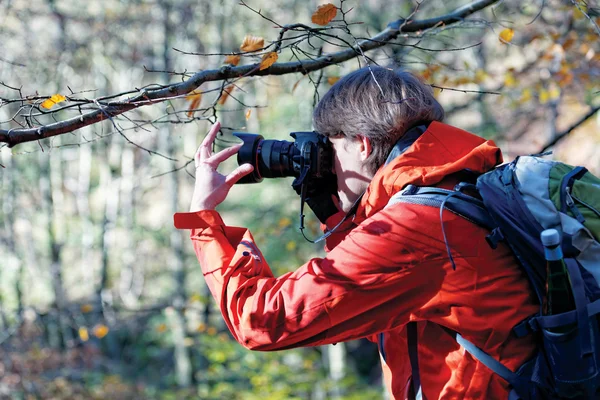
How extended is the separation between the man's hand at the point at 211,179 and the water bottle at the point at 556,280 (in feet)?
2.95

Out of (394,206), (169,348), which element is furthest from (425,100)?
(169,348)

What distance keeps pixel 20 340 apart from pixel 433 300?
7903 millimetres

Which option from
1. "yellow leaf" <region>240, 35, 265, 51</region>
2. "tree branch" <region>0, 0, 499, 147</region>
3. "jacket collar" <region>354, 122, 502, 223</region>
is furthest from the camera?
"yellow leaf" <region>240, 35, 265, 51</region>

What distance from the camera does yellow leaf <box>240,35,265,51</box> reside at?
75.9 inches

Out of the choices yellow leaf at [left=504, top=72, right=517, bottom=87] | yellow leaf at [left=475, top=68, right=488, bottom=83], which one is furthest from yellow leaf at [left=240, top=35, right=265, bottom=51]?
yellow leaf at [left=504, top=72, right=517, bottom=87]

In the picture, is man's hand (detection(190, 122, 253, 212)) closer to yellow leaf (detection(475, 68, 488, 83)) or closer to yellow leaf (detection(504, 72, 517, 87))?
yellow leaf (detection(475, 68, 488, 83))

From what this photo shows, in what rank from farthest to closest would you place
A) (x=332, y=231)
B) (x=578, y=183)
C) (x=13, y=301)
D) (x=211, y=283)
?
1. (x=13, y=301)
2. (x=332, y=231)
3. (x=211, y=283)
4. (x=578, y=183)

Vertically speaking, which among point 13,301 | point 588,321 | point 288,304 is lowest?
point 13,301

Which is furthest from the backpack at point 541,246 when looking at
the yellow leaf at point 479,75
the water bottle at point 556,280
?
the yellow leaf at point 479,75

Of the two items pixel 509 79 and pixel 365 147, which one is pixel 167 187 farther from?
pixel 365 147

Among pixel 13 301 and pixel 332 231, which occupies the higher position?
pixel 332 231

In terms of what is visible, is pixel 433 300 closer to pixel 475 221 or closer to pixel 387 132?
pixel 475 221

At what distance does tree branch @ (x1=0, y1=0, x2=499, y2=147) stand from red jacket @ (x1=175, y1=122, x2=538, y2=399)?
53 cm

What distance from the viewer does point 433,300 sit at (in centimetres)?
149
